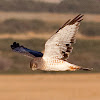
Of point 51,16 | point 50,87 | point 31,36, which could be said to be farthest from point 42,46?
point 50,87

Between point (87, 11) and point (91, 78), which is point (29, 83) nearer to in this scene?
point (91, 78)

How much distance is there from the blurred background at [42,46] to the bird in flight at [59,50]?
1042 centimetres

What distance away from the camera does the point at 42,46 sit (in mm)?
29359

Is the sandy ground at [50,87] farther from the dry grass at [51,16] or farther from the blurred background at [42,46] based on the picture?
the dry grass at [51,16]

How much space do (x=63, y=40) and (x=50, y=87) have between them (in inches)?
552

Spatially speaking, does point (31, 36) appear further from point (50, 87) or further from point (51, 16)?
point (50, 87)

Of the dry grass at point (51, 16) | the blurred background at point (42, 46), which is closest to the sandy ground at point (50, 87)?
the blurred background at point (42, 46)

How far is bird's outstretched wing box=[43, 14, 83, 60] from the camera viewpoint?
1631 cm

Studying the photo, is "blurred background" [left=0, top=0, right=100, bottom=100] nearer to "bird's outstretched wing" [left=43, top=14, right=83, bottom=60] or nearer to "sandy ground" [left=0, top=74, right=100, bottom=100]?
"sandy ground" [left=0, top=74, right=100, bottom=100]

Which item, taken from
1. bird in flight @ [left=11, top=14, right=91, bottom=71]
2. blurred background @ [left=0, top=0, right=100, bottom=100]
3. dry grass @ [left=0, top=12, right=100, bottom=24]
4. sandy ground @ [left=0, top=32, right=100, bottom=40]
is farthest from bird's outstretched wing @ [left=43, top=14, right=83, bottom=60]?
sandy ground @ [left=0, top=32, right=100, bottom=40]

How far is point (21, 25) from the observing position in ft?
104

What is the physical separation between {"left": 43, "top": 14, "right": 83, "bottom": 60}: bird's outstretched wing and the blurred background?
1051 cm

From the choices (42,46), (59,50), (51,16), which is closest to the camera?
(59,50)

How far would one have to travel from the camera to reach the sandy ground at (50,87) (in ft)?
92.3
